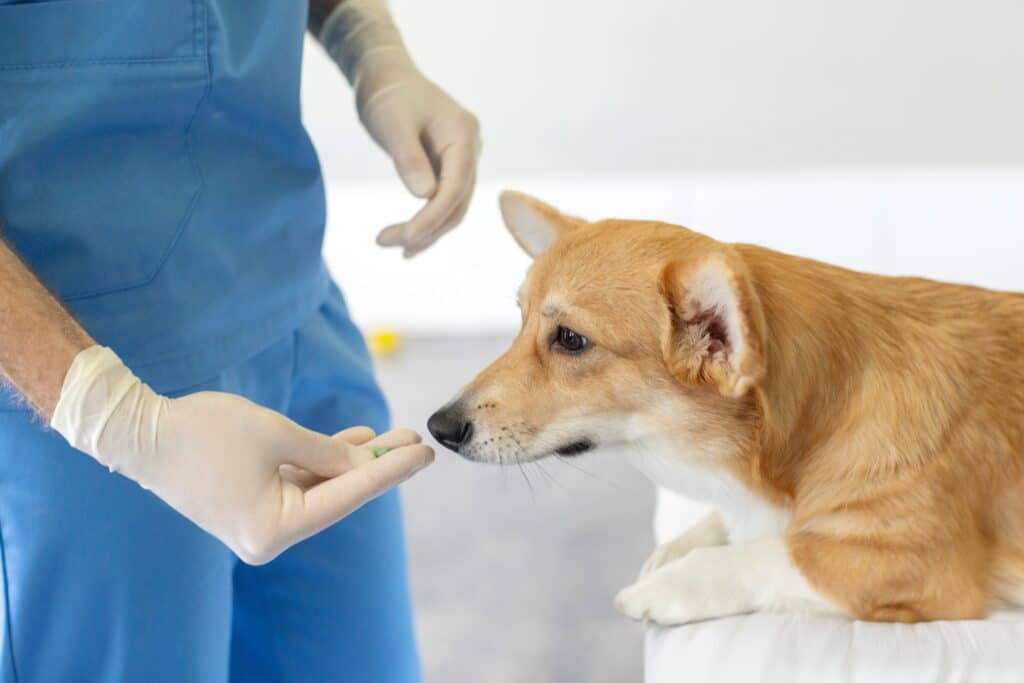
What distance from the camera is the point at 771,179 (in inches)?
115

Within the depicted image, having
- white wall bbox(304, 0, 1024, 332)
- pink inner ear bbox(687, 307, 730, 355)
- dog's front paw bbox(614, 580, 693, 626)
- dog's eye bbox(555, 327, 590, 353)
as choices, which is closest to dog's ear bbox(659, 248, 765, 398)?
pink inner ear bbox(687, 307, 730, 355)

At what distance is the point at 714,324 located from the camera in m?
1.02

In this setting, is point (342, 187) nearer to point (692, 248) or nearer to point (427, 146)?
point (427, 146)

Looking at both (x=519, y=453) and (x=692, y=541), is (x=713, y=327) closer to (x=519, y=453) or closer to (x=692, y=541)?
(x=519, y=453)

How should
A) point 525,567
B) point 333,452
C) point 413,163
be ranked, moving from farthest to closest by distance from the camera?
point 525,567 → point 413,163 → point 333,452

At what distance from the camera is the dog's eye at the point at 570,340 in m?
1.13

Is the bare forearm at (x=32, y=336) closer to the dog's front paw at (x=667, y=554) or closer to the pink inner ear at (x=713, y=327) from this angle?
the pink inner ear at (x=713, y=327)

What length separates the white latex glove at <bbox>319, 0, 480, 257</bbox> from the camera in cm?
136

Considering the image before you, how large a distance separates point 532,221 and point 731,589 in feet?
1.50

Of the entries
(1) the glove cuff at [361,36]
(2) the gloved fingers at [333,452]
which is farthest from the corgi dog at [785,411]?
(1) the glove cuff at [361,36]

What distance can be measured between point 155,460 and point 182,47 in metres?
0.41

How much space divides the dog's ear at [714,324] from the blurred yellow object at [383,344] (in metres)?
2.20

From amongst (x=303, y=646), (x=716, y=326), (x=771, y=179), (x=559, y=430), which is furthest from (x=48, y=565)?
(x=771, y=179)

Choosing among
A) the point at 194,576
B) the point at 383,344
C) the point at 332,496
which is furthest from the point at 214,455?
the point at 383,344
